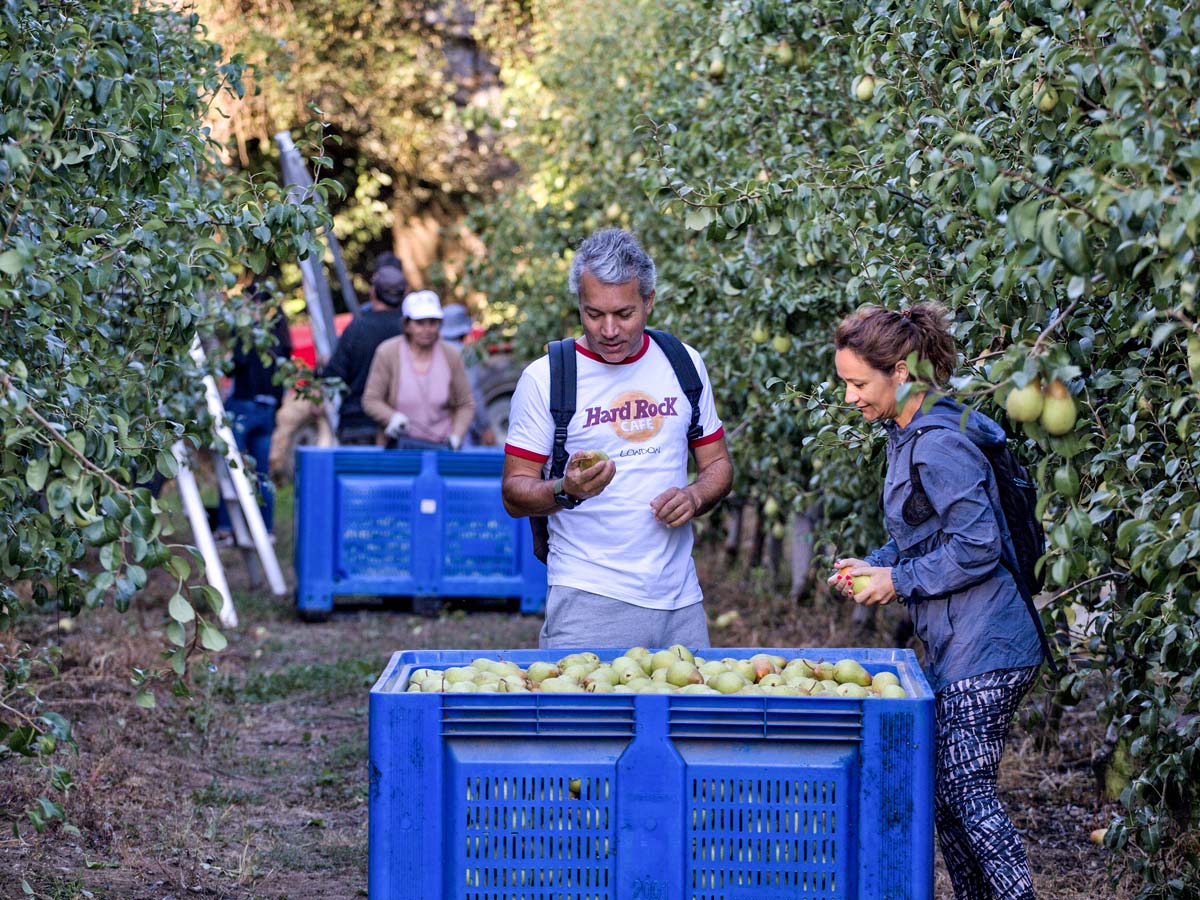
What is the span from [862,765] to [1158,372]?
1002mm

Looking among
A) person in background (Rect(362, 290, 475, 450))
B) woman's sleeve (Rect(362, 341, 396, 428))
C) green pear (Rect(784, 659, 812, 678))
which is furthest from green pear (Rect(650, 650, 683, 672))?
woman's sleeve (Rect(362, 341, 396, 428))

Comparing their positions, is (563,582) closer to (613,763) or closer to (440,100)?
(613,763)

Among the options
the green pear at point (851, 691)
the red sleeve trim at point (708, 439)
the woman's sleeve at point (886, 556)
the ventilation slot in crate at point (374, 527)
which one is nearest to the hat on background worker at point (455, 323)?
the ventilation slot in crate at point (374, 527)

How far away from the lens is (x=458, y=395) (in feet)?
27.0

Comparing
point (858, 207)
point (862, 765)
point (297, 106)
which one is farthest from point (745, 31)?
point (297, 106)

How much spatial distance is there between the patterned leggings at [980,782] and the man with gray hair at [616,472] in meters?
0.77

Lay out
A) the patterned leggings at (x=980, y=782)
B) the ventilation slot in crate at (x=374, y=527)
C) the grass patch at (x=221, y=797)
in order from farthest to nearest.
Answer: the ventilation slot in crate at (x=374, y=527)
the grass patch at (x=221, y=797)
the patterned leggings at (x=980, y=782)

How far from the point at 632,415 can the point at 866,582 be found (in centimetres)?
79

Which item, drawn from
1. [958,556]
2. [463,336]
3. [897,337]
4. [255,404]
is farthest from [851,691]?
[463,336]

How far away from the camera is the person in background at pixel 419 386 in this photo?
313 inches

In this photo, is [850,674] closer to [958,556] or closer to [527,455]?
[958,556]

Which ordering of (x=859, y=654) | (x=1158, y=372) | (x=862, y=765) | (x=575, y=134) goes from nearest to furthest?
1. (x=862, y=765)
2. (x=1158, y=372)
3. (x=859, y=654)
4. (x=575, y=134)

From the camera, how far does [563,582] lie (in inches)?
142

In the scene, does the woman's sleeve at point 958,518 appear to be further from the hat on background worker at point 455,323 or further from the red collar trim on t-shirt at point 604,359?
the hat on background worker at point 455,323
